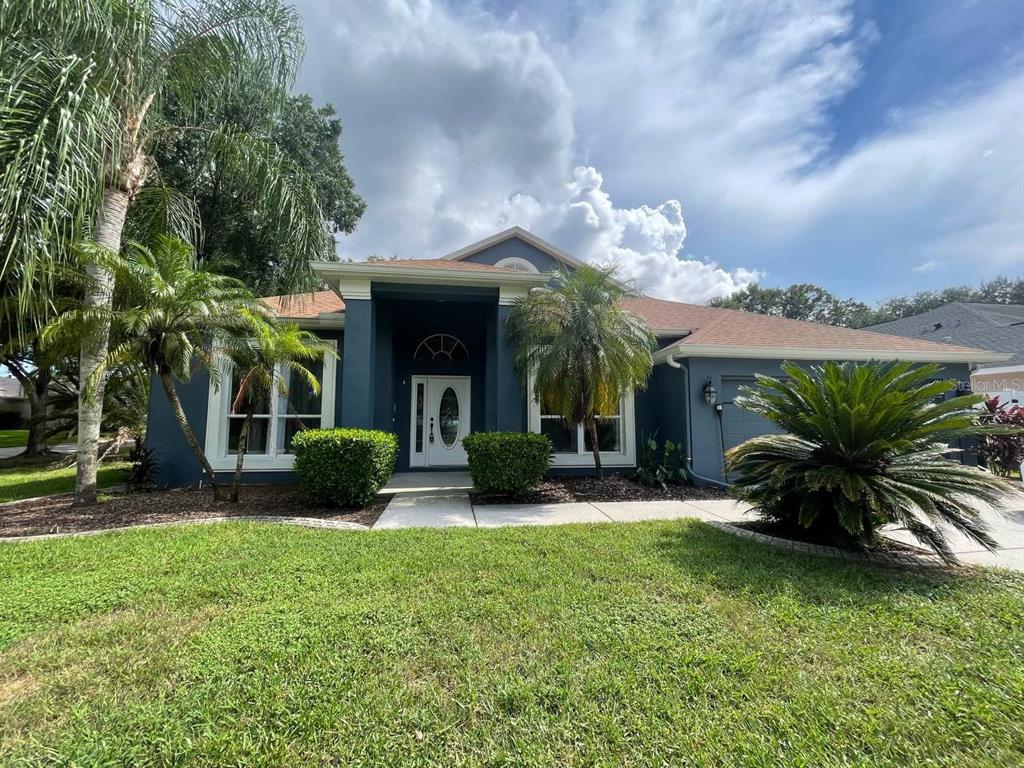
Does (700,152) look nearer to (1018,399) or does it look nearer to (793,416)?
(793,416)

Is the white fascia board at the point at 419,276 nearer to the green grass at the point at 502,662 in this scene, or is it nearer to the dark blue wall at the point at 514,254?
the green grass at the point at 502,662

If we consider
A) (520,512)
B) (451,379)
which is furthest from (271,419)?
(520,512)

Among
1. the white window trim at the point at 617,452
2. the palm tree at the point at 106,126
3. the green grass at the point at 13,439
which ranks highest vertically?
the palm tree at the point at 106,126

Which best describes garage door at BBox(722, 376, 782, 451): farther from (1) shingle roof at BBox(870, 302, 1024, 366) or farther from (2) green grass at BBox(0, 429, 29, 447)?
(2) green grass at BBox(0, 429, 29, 447)

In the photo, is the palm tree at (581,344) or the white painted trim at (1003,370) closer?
the palm tree at (581,344)

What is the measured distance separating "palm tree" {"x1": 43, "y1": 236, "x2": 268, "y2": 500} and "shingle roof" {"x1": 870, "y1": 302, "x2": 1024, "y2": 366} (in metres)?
22.0

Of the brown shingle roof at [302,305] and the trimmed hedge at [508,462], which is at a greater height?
the brown shingle roof at [302,305]

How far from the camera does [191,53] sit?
6.95 metres

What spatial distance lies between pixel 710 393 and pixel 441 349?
7.05 m

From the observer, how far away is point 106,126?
5629 millimetres

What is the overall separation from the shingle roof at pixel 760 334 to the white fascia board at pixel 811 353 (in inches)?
3.5

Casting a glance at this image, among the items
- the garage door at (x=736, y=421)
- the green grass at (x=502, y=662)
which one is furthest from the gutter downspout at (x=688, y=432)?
the green grass at (x=502, y=662)

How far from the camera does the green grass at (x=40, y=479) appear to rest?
8.18 metres

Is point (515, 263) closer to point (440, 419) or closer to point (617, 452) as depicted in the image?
point (440, 419)
